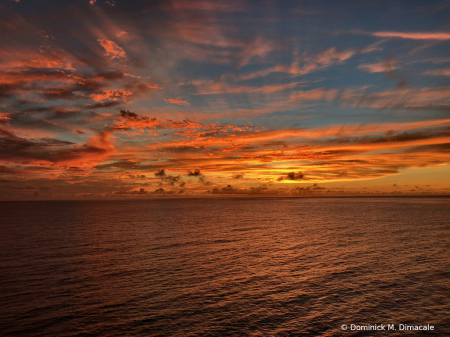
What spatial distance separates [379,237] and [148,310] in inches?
2397

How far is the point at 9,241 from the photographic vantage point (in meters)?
62.1

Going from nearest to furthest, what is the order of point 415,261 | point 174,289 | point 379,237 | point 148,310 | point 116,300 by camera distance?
point 148,310 → point 116,300 → point 174,289 → point 415,261 → point 379,237

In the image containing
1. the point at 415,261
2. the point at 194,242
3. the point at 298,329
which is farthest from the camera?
the point at 194,242

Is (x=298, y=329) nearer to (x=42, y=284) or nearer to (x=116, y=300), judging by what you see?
(x=116, y=300)

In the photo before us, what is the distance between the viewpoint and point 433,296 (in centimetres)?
2914

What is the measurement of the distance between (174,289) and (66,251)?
32.2 meters

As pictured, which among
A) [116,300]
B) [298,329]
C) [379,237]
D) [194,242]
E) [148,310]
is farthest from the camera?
[379,237]

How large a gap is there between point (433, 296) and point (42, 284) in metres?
45.3

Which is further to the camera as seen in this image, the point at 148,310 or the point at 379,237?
the point at 379,237

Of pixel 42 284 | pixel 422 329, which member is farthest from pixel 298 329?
pixel 42 284

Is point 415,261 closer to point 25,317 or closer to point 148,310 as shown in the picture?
point 148,310

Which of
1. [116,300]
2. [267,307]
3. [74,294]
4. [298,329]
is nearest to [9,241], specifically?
[74,294]

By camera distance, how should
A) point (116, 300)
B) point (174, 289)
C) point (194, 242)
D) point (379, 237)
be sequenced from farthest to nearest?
1. point (379, 237)
2. point (194, 242)
3. point (174, 289)
4. point (116, 300)

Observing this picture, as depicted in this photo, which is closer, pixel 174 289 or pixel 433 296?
pixel 433 296
